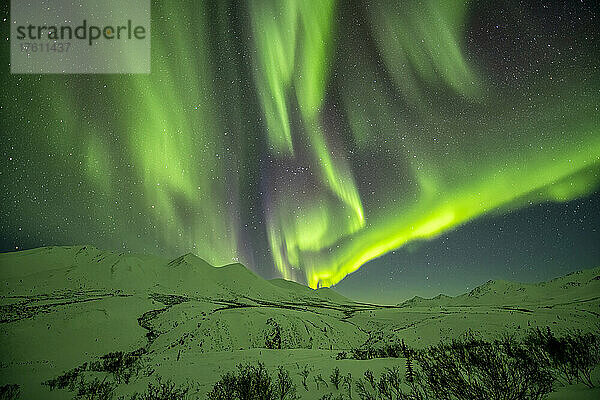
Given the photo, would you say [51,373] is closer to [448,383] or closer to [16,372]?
[16,372]

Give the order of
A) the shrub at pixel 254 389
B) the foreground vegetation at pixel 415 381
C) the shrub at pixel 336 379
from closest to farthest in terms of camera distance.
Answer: the foreground vegetation at pixel 415 381
the shrub at pixel 254 389
the shrub at pixel 336 379

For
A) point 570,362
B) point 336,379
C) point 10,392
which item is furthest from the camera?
point 10,392

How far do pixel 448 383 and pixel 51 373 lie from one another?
8.34 m

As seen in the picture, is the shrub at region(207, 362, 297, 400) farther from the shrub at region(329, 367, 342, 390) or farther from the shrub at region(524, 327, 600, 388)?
the shrub at region(524, 327, 600, 388)

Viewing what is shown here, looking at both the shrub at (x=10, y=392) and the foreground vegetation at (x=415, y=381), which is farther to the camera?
→ the shrub at (x=10, y=392)

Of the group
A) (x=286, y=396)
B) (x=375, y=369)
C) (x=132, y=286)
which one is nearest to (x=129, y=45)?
(x=286, y=396)

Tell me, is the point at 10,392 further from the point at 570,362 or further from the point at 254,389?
the point at 570,362

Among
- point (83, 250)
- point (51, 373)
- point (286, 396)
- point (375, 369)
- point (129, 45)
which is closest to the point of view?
point (286, 396)

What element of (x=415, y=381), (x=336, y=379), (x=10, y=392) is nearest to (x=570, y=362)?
(x=415, y=381)

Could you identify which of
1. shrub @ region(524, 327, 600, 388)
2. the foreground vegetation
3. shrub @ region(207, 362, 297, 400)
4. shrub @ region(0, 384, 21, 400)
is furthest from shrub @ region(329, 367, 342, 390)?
shrub @ region(0, 384, 21, 400)

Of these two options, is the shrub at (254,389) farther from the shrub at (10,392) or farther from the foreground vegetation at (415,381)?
the shrub at (10,392)

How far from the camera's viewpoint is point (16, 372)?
26.1 feet

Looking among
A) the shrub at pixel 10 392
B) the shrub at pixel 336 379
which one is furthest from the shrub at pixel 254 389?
the shrub at pixel 10 392

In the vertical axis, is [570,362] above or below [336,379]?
above
